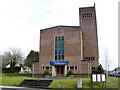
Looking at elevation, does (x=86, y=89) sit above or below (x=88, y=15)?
below

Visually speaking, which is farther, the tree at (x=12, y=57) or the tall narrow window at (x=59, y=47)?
the tree at (x=12, y=57)

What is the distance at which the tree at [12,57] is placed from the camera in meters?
73.9

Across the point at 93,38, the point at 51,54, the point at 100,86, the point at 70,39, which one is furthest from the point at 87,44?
the point at 100,86

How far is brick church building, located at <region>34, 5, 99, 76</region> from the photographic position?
51.7 m

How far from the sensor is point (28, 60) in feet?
256

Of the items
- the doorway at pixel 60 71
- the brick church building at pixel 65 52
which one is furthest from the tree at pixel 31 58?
the doorway at pixel 60 71

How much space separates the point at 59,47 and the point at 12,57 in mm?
26328

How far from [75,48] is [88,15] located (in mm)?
12429

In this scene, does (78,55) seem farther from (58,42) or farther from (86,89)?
(86,89)

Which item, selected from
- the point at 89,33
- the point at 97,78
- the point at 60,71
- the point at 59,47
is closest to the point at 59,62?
the point at 60,71

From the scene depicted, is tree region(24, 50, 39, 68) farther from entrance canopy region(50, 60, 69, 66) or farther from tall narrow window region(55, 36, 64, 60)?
entrance canopy region(50, 60, 69, 66)

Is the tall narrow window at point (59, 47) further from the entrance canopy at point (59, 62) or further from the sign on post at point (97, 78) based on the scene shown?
the sign on post at point (97, 78)

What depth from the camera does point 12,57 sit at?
74688 mm

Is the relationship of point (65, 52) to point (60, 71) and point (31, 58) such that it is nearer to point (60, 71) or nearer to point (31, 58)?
point (60, 71)
